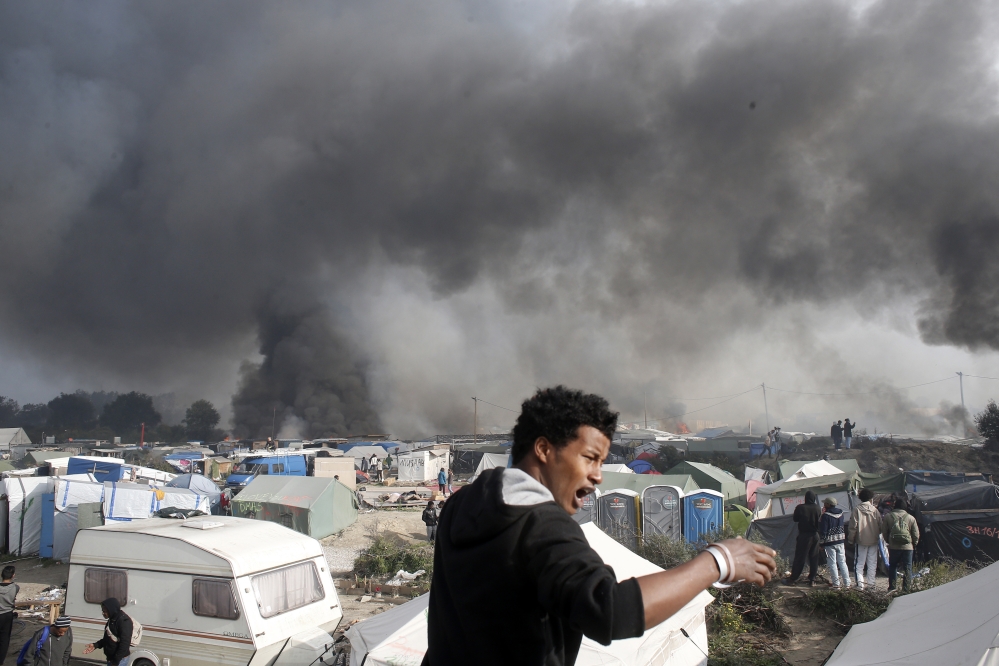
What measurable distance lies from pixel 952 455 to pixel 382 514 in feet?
70.5

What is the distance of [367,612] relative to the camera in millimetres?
9695

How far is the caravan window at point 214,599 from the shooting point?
6.36 m

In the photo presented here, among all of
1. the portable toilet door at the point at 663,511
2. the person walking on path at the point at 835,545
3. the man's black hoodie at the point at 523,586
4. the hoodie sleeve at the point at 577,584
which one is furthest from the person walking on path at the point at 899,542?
the hoodie sleeve at the point at 577,584

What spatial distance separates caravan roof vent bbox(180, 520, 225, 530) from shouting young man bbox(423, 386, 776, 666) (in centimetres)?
692

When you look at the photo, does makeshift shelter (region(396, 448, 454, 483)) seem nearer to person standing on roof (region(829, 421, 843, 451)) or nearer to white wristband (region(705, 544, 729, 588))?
person standing on roof (region(829, 421, 843, 451))

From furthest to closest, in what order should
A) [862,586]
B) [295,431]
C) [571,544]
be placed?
[295,431] < [862,586] < [571,544]

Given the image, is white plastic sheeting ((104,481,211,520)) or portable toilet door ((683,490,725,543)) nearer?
portable toilet door ((683,490,725,543))

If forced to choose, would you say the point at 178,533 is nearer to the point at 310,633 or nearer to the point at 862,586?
the point at 310,633

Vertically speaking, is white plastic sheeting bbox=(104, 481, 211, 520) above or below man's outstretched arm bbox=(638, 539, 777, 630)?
below

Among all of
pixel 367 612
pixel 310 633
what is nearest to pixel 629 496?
pixel 367 612

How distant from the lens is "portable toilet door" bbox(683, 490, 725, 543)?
439 inches

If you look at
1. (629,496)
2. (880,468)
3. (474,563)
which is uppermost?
(474,563)

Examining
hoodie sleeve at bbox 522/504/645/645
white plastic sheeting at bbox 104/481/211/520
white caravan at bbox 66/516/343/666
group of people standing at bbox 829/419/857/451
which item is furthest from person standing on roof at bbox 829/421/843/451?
hoodie sleeve at bbox 522/504/645/645

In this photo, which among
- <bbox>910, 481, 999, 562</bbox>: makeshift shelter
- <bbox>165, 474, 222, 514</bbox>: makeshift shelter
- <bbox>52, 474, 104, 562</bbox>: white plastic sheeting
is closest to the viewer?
<bbox>910, 481, 999, 562</bbox>: makeshift shelter
